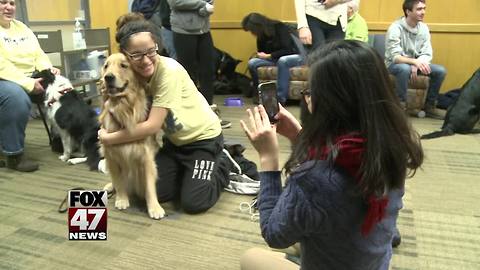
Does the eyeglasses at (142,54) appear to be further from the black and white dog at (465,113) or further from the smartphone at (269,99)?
the black and white dog at (465,113)

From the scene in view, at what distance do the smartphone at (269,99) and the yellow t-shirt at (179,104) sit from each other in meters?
1.02

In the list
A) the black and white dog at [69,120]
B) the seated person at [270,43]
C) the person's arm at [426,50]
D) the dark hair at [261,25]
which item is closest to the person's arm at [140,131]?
the black and white dog at [69,120]

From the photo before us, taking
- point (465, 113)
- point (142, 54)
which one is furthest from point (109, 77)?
point (465, 113)

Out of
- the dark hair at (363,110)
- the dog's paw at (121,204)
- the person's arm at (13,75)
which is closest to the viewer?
the dark hair at (363,110)

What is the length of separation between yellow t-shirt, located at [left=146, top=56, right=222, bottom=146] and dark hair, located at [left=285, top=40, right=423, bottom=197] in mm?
1364

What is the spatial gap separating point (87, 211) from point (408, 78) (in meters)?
3.70

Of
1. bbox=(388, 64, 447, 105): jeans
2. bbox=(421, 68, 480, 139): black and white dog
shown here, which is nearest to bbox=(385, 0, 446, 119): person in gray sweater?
bbox=(388, 64, 447, 105): jeans

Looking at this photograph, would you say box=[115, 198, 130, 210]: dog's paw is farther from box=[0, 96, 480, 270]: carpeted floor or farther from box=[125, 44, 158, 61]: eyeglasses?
box=[125, 44, 158, 61]: eyeglasses

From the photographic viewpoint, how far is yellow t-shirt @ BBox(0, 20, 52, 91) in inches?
118

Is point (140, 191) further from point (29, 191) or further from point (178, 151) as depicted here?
point (29, 191)

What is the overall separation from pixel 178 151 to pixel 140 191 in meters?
0.32

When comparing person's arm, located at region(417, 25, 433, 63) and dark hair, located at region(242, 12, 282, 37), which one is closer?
person's arm, located at region(417, 25, 433, 63)

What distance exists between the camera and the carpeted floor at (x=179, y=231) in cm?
180

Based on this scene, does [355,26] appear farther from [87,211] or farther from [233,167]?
[87,211]
